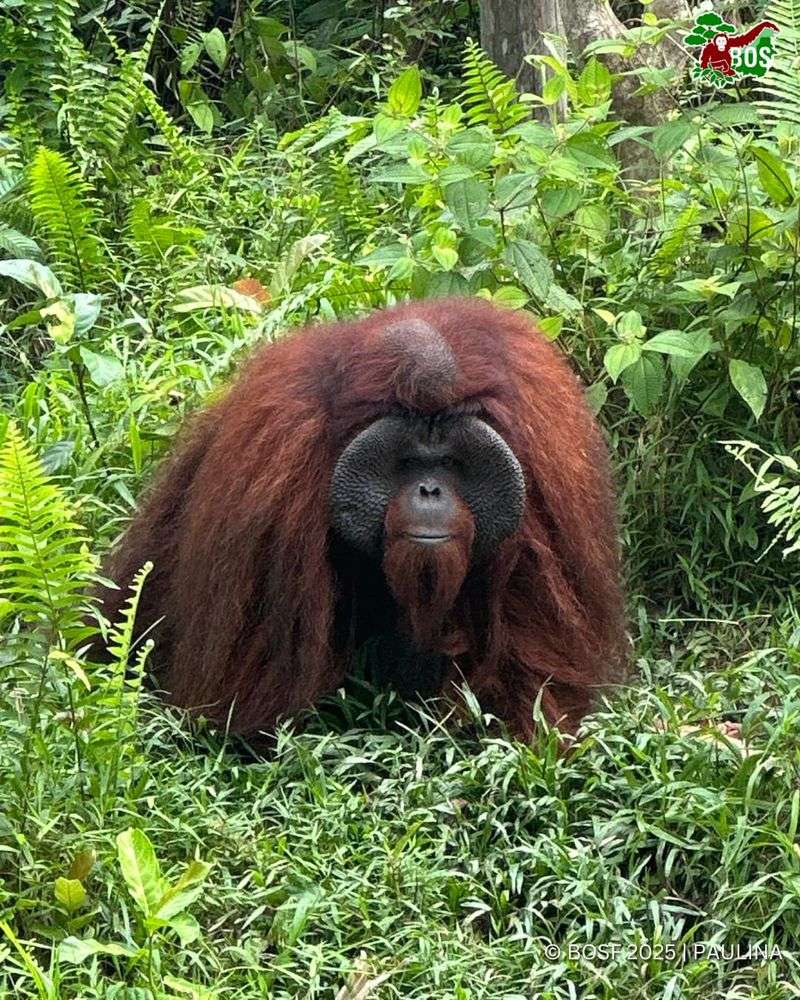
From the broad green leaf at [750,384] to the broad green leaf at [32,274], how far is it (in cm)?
180

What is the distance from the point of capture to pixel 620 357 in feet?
14.9

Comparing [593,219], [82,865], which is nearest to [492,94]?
[593,219]

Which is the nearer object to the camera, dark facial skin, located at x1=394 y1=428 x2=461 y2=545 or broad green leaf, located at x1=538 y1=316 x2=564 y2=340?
dark facial skin, located at x1=394 y1=428 x2=461 y2=545

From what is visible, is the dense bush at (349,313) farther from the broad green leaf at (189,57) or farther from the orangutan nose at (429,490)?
the orangutan nose at (429,490)

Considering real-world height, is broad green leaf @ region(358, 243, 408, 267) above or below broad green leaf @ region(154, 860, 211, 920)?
above

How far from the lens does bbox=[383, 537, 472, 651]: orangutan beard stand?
154 inches

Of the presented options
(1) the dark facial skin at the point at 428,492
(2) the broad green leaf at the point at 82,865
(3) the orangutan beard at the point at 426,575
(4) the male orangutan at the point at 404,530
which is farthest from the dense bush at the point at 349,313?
(1) the dark facial skin at the point at 428,492

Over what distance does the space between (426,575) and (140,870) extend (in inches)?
44.8

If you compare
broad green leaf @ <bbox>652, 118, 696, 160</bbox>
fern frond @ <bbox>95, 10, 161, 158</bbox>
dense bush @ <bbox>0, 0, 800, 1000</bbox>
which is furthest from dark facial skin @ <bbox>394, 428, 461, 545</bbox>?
fern frond @ <bbox>95, 10, 161, 158</bbox>

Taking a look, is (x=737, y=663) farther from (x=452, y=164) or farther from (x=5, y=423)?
(x=5, y=423)

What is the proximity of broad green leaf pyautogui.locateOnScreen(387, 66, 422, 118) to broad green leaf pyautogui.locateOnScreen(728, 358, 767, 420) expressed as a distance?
3.75ft

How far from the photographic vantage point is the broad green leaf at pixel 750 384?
14.9 ft

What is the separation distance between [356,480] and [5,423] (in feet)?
3.22

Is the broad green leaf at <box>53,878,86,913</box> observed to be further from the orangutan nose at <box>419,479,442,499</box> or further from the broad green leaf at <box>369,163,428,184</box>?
the broad green leaf at <box>369,163,428,184</box>
